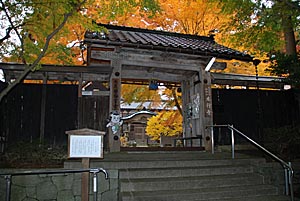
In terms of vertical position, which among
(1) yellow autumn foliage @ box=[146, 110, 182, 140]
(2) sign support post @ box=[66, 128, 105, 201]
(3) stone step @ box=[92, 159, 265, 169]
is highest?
(1) yellow autumn foliage @ box=[146, 110, 182, 140]

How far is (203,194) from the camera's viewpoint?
5.16 meters

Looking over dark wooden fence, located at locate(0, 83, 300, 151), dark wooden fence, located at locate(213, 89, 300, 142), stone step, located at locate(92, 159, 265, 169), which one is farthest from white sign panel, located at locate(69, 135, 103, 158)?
dark wooden fence, located at locate(213, 89, 300, 142)

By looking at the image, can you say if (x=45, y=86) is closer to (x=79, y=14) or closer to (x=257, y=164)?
(x=79, y=14)

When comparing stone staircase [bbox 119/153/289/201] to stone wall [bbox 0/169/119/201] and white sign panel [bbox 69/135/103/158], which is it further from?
white sign panel [bbox 69/135/103/158]

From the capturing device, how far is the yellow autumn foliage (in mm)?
14599

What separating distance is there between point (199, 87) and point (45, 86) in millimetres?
4971

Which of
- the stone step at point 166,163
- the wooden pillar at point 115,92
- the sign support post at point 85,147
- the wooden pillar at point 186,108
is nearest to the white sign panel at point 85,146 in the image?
the sign support post at point 85,147

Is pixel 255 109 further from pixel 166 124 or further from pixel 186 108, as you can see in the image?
pixel 166 124

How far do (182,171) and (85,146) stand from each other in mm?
2306

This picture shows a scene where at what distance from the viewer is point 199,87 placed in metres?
8.95

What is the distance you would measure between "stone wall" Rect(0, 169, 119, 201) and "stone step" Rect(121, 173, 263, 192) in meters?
0.45

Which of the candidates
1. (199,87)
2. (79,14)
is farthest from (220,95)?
(79,14)

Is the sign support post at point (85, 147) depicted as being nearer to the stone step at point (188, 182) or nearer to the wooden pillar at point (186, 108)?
the stone step at point (188, 182)

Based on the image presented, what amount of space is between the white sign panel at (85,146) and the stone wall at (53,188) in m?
0.92
